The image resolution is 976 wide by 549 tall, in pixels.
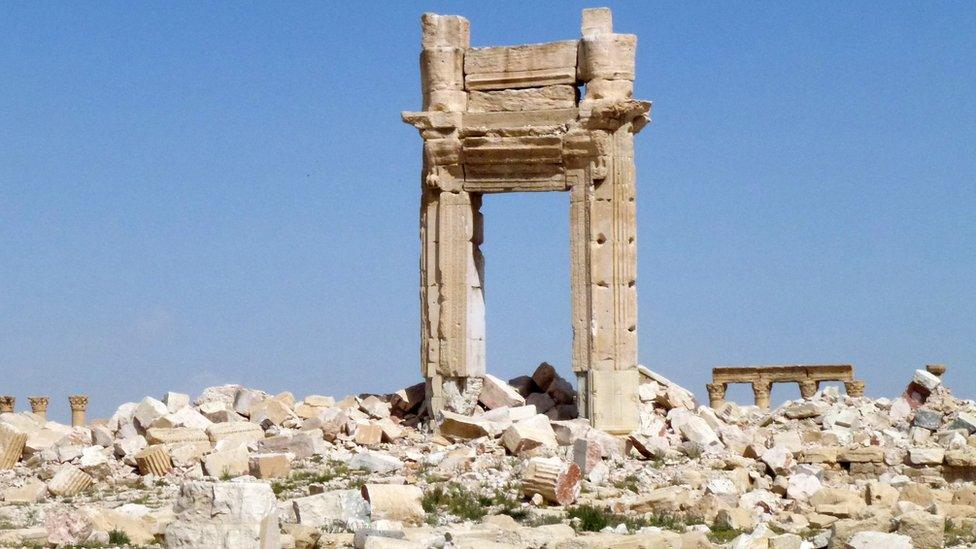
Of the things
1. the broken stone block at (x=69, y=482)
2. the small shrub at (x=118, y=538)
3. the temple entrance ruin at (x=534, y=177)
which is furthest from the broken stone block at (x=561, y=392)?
the small shrub at (x=118, y=538)

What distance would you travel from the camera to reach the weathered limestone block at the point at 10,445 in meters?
18.0

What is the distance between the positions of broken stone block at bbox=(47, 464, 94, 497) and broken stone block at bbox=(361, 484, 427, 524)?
15.0 ft

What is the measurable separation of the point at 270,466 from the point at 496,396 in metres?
4.36

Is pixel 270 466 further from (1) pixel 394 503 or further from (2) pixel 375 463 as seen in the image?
(1) pixel 394 503

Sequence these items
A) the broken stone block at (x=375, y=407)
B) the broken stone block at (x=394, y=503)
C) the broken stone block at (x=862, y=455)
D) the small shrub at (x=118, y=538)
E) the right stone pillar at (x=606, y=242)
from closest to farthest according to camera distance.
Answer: the small shrub at (x=118, y=538), the broken stone block at (x=394, y=503), the broken stone block at (x=862, y=455), the right stone pillar at (x=606, y=242), the broken stone block at (x=375, y=407)

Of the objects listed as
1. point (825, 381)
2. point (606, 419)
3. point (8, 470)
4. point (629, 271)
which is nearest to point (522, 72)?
point (629, 271)

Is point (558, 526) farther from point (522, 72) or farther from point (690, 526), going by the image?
point (522, 72)

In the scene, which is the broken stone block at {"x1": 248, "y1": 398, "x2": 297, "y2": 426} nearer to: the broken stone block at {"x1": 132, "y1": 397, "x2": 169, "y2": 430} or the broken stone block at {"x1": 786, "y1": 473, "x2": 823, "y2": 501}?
the broken stone block at {"x1": 132, "y1": 397, "x2": 169, "y2": 430}

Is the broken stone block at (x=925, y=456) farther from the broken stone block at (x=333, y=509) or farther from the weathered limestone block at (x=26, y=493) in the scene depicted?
the weathered limestone block at (x=26, y=493)

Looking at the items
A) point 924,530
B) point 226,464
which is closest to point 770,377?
point 226,464

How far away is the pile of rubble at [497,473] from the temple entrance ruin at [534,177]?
2.40 feet

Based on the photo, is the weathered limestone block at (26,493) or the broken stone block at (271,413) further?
the broken stone block at (271,413)

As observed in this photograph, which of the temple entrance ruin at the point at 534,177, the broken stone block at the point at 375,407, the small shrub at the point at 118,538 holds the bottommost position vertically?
the small shrub at the point at 118,538

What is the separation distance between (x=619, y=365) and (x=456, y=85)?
4.28 m
